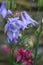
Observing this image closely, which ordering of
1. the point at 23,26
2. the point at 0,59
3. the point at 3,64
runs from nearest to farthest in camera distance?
1. the point at 23,26
2. the point at 3,64
3. the point at 0,59

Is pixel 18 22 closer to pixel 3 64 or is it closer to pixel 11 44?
pixel 11 44

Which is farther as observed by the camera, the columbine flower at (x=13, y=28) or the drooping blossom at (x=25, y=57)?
the drooping blossom at (x=25, y=57)

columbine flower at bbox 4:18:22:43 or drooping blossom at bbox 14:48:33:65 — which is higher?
columbine flower at bbox 4:18:22:43

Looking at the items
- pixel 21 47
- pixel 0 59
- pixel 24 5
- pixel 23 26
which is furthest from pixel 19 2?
pixel 23 26

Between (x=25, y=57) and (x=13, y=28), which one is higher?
(x=13, y=28)

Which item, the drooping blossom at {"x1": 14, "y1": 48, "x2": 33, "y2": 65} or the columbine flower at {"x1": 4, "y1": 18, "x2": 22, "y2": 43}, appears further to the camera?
the drooping blossom at {"x1": 14, "y1": 48, "x2": 33, "y2": 65}

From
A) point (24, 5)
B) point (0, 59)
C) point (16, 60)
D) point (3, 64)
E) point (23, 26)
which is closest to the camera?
point (23, 26)

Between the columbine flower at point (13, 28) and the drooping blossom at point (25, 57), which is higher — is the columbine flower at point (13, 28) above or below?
above

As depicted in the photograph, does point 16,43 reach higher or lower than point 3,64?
higher

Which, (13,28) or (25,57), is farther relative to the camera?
(25,57)

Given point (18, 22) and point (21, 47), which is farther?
point (21, 47)

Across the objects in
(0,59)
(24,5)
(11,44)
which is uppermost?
(11,44)
